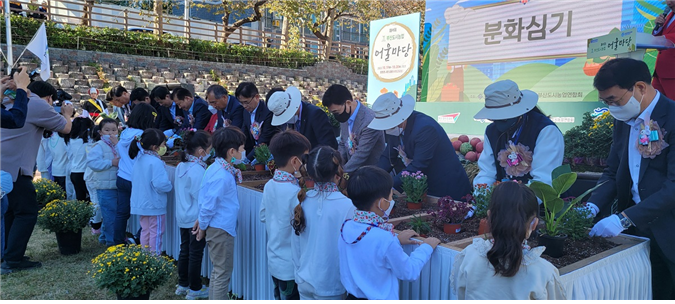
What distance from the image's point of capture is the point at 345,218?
1.99 meters

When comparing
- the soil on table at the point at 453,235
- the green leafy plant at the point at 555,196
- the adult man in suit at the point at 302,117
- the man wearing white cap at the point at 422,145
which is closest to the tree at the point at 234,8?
the adult man in suit at the point at 302,117

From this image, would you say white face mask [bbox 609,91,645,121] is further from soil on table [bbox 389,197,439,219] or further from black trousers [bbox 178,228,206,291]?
black trousers [bbox 178,228,206,291]

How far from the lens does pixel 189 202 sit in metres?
3.25

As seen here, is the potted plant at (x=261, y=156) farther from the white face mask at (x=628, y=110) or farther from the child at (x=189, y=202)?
the white face mask at (x=628, y=110)

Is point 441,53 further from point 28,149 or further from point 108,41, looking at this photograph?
point 108,41

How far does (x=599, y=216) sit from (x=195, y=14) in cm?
2582

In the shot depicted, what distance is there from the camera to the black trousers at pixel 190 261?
3035 mm

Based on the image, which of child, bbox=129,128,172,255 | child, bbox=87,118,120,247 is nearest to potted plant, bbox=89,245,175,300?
child, bbox=129,128,172,255

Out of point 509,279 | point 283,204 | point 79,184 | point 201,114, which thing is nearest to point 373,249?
point 509,279

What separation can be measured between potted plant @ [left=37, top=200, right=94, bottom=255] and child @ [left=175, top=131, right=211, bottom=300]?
1484 mm

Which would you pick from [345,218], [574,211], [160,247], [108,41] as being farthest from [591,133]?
[108,41]

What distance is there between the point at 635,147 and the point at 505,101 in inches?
23.7

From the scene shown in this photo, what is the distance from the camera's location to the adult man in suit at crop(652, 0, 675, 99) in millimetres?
3174

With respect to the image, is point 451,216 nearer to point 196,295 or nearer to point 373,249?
point 373,249
